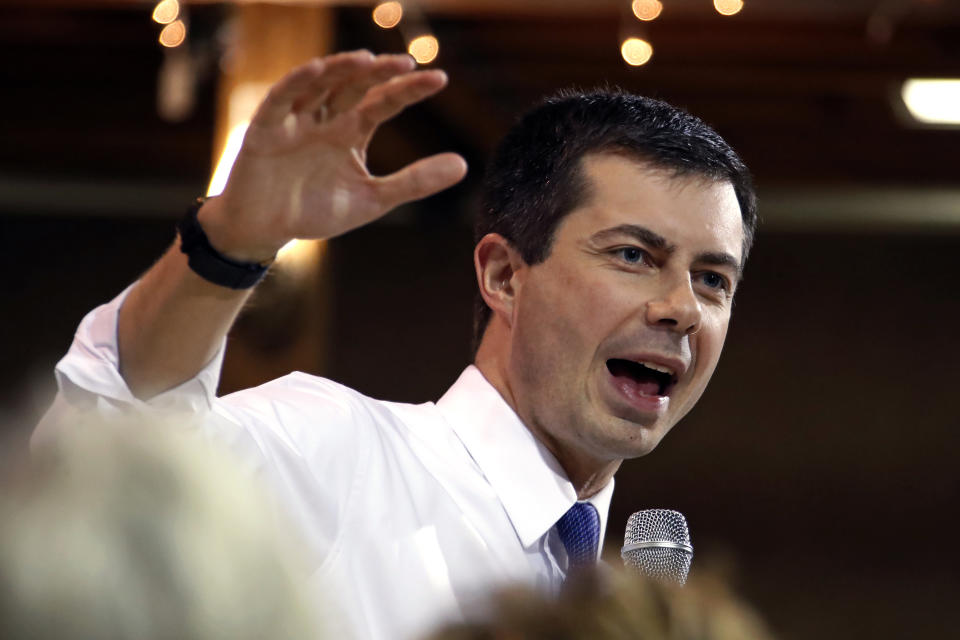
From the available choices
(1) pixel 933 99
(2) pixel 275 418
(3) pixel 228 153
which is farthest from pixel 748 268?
(2) pixel 275 418

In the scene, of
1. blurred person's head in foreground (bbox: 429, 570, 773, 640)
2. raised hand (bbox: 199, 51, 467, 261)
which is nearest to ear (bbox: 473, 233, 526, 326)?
raised hand (bbox: 199, 51, 467, 261)

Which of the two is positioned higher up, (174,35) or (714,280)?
(174,35)

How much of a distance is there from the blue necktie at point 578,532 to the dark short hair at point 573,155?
0.34 metres

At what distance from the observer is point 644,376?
174cm

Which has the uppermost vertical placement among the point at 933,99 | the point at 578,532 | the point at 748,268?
the point at 933,99

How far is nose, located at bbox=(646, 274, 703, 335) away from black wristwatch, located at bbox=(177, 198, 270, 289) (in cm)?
63

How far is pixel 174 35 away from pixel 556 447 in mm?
3444

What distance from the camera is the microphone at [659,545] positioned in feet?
4.98

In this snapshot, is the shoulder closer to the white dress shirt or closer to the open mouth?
the white dress shirt

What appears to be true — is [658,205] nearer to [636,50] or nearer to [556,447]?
[556,447]

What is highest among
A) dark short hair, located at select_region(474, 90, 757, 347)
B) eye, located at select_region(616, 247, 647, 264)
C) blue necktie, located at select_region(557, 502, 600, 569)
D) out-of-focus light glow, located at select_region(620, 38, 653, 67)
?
out-of-focus light glow, located at select_region(620, 38, 653, 67)

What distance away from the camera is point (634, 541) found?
61.1 inches

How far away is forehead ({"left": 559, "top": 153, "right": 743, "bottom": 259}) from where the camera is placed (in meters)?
1.66

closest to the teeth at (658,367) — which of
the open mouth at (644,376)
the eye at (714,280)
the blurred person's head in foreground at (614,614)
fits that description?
the open mouth at (644,376)
